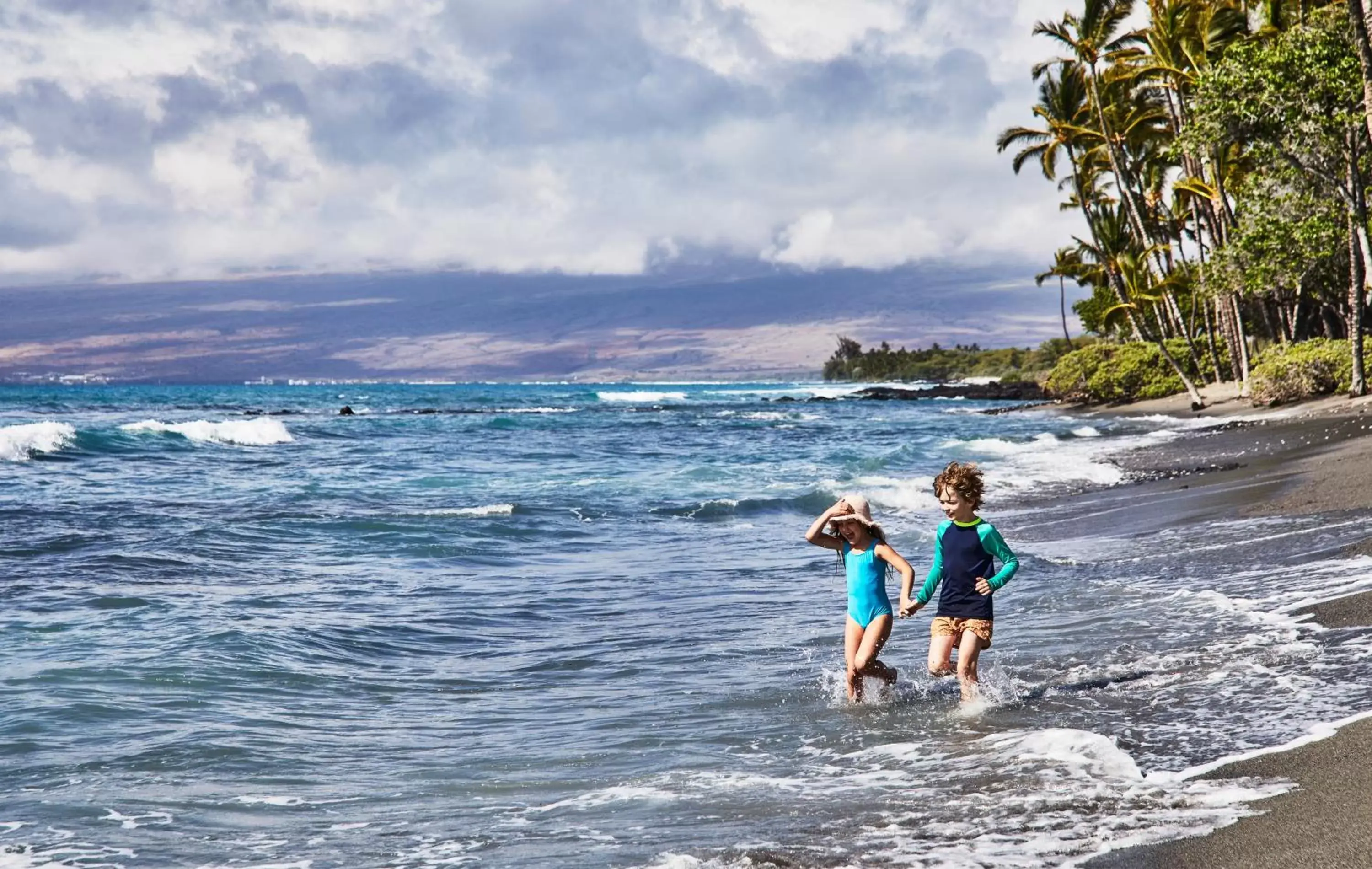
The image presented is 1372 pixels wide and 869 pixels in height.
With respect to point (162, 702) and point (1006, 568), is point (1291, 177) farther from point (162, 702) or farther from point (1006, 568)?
point (162, 702)

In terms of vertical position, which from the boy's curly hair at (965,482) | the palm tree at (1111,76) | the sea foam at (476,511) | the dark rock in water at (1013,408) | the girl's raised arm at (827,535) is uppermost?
the palm tree at (1111,76)

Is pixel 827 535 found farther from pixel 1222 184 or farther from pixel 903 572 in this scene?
pixel 1222 184

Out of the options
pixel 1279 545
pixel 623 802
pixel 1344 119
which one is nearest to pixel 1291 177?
pixel 1344 119

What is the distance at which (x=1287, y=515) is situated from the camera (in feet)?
40.0

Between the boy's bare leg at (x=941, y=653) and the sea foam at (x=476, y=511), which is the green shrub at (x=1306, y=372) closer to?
the sea foam at (x=476, y=511)

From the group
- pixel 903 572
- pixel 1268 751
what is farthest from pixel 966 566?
pixel 1268 751

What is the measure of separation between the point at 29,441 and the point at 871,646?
28.8 metres

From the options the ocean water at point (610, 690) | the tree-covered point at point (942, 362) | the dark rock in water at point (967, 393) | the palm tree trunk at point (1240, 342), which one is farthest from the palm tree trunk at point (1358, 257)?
the tree-covered point at point (942, 362)

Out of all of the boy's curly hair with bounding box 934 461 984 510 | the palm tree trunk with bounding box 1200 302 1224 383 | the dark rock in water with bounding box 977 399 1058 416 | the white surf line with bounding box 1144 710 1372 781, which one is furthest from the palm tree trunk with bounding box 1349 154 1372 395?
the dark rock in water with bounding box 977 399 1058 416

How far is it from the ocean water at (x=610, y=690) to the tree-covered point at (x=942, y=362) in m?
99.1

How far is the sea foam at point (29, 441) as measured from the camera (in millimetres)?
29297

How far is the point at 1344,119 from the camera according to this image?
81.4 feet

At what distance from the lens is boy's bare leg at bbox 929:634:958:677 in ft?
21.7

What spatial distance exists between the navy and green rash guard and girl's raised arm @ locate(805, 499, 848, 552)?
22.4 inches
